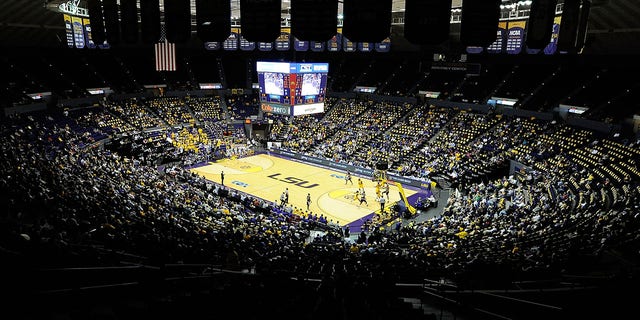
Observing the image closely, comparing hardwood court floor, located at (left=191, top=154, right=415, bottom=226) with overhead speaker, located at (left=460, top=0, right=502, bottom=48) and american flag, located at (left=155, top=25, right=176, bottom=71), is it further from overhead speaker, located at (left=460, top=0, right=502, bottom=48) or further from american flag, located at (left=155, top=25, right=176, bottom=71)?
overhead speaker, located at (left=460, top=0, right=502, bottom=48)

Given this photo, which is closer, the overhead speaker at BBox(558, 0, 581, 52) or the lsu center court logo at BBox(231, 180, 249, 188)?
the overhead speaker at BBox(558, 0, 581, 52)

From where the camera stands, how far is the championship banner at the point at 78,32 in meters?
26.9

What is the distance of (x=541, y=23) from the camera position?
8.31m

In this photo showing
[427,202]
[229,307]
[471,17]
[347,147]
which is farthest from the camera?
[347,147]

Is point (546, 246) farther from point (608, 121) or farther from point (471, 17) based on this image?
point (608, 121)

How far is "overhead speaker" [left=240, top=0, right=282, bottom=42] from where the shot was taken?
25.5 ft

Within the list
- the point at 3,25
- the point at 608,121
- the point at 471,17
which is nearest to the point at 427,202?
the point at 608,121

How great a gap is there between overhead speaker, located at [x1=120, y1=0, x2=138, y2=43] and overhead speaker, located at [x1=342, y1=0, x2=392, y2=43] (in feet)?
14.6

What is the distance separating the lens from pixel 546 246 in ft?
45.9

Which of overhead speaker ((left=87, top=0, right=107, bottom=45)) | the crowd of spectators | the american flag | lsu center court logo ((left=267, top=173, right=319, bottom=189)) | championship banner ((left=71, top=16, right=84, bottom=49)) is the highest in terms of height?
overhead speaker ((left=87, top=0, right=107, bottom=45))

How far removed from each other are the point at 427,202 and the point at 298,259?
17.0 meters

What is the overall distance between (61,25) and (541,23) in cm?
3649

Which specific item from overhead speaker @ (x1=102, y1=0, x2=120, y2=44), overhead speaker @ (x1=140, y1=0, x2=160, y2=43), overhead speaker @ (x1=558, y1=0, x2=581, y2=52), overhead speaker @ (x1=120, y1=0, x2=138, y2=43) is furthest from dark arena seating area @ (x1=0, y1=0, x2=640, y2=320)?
overhead speaker @ (x1=558, y1=0, x2=581, y2=52)

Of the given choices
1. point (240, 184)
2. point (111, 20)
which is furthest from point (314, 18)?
point (240, 184)
